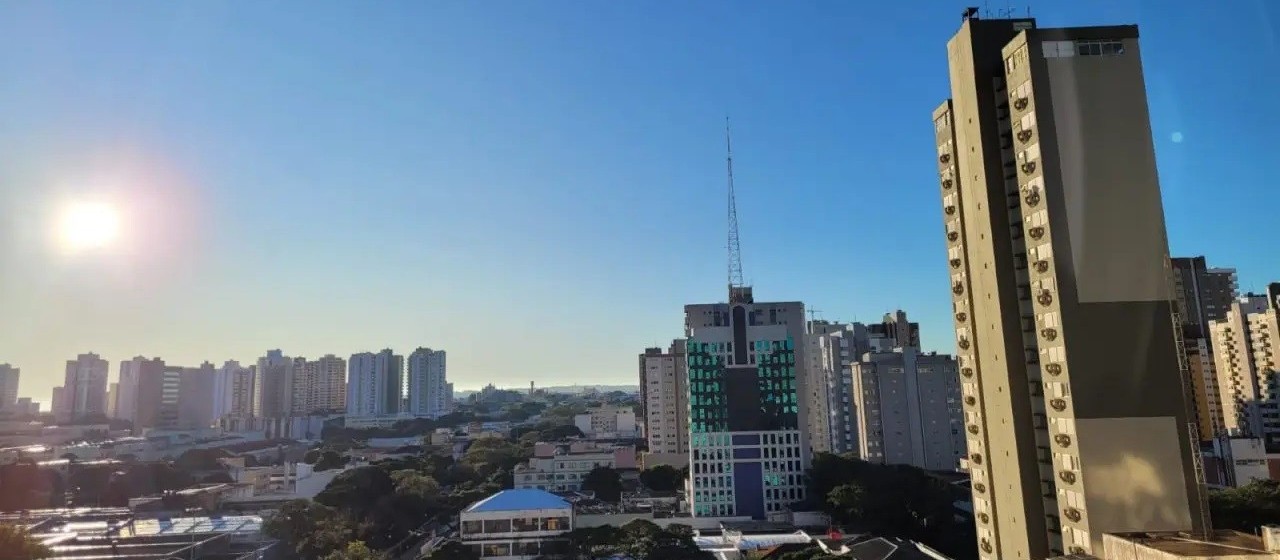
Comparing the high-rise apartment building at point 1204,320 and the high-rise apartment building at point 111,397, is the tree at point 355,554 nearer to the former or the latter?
the high-rise apartment building at point 1204,320

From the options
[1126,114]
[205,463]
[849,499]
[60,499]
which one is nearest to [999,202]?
[1126,114]

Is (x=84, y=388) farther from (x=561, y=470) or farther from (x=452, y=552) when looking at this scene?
(x=452, y=552)

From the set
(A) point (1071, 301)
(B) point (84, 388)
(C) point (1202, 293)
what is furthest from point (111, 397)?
(C) point (1202, 293)

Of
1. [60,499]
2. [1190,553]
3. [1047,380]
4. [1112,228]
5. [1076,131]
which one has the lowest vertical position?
[60,499]

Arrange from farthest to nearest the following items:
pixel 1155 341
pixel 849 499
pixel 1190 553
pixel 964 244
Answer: pixel 849 499
pixel 964 244
pixel 1155 341
pixel 1190 553

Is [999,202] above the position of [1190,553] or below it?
above

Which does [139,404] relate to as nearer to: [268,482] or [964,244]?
[268,482]

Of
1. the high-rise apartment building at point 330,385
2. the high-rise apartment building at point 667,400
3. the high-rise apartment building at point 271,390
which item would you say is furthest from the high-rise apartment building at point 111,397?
the high-rise apartment building at point 667,400
